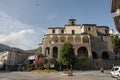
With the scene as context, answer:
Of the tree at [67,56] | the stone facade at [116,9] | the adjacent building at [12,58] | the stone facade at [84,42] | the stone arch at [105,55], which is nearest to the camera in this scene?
the stone facade at [116,9]

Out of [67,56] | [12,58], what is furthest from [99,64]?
[12,58]

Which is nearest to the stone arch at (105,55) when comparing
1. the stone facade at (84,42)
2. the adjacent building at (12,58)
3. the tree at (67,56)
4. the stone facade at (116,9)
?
the stone facade at (84,42)

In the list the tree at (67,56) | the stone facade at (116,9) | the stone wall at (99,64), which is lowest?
the stone wall at (99,64)

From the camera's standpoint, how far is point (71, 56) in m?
57.2

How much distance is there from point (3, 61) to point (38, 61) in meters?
19.2

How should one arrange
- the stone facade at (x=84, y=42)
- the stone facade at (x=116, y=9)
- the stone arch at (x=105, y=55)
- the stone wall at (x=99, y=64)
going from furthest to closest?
the stone arch at (x=105, y=55) < the stone facade at (x=84, y=42) < the stone wall at (x=99, y=64) < the stone facade at (x=116, y=9)

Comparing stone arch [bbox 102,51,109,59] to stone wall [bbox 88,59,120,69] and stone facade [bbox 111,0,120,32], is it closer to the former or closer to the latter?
stone wall [bbox 88,59,120,69]

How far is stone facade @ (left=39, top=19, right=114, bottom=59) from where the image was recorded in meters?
64.7

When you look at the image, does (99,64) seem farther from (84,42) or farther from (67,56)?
(67,56)

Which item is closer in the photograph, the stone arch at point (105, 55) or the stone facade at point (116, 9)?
the stone facade at point (116, 9)

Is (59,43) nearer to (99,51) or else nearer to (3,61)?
(99,51)

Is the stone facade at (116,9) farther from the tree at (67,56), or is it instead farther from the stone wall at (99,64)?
the stone wall at (99,64)

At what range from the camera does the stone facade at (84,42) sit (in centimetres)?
6469

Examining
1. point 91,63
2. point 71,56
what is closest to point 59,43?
point 71,56
